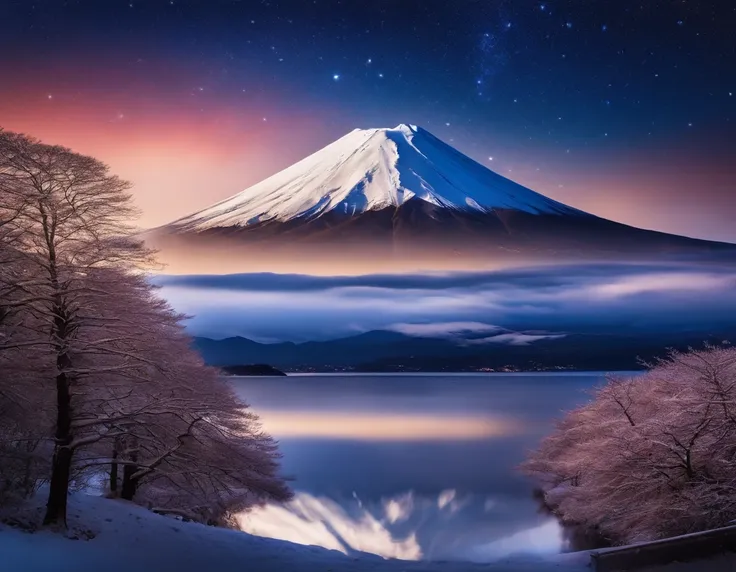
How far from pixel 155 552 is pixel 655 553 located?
23.6ft

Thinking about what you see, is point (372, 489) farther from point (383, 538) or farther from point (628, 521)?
point (628, 521)

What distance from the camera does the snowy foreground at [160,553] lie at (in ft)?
32.1

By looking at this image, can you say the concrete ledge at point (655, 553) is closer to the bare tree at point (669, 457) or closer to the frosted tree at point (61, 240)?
the bare tree at point (669, 457)

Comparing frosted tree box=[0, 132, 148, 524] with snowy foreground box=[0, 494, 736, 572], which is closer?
snowy foreground box=[0, 494, 736, 572]

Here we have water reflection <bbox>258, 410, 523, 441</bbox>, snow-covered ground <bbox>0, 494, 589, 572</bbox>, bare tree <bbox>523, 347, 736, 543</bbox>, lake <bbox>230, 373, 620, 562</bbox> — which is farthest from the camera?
water reflection <bbox>258, 410, 523, 441</bbox>

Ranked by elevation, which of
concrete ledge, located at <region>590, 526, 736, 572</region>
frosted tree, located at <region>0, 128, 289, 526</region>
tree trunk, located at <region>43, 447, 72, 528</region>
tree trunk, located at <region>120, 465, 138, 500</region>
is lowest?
tree trunk, located at <region>120, 465, 138, 500</region>

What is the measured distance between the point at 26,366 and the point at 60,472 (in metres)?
1.72

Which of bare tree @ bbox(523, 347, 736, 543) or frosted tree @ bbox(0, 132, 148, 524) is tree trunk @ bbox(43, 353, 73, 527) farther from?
bare tree @ bbox(523, 347, 736, 543)

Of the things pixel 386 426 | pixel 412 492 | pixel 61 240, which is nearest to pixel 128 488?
pixel 61 240

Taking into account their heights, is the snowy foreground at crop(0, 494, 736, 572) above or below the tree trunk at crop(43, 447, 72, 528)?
below

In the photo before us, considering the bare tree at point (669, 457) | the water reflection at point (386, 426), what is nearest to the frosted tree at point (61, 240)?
the bare tree at point (669, 457)

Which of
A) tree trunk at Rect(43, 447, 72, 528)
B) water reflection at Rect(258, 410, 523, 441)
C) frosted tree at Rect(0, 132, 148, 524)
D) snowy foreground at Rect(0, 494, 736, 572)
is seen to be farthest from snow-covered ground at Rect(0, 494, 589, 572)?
water reflection at Rect(258, 410, 523, 441)

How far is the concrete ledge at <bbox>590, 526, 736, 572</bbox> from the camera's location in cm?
884

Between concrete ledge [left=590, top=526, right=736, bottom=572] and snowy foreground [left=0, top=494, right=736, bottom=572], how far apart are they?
120 millimetres
